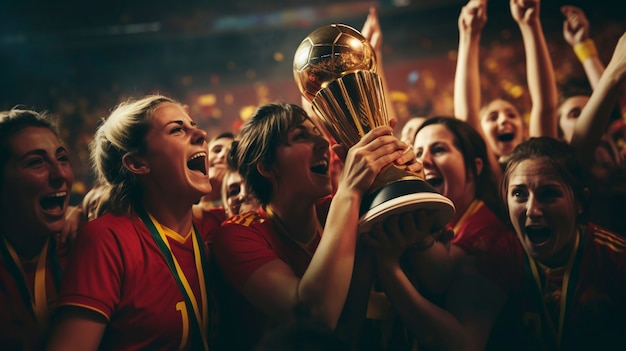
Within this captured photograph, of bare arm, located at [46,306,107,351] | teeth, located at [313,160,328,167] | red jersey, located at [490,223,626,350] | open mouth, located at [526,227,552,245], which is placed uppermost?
teeth, located at [313,160,328,167]

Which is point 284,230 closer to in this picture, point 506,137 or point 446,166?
point 446,166

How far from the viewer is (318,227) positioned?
2059 mm

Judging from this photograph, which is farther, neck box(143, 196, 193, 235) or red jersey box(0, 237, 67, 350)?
neck box(143, 196, 193, 235)

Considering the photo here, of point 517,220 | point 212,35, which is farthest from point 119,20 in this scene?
point 517,220

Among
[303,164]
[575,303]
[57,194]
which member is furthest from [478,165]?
[57,194]

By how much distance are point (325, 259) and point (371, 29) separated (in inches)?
57.6

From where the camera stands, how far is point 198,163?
196 centimetres

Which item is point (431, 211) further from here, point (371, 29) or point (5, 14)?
point (5, 14)

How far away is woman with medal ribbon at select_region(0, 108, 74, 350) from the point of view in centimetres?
174

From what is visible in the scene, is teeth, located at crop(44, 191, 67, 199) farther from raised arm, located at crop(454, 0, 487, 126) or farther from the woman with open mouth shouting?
raised arm, located at crop(454, 0, 487, 126)

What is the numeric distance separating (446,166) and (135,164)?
50.2 inches

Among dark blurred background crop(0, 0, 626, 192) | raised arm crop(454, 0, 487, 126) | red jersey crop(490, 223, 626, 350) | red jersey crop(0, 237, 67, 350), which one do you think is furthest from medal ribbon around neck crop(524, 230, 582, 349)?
dark blurred background crop(0, 0, 626, 192)

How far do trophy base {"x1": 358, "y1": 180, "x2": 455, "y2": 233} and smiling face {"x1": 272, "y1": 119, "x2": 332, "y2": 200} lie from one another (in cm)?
36

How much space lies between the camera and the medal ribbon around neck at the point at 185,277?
173cm
